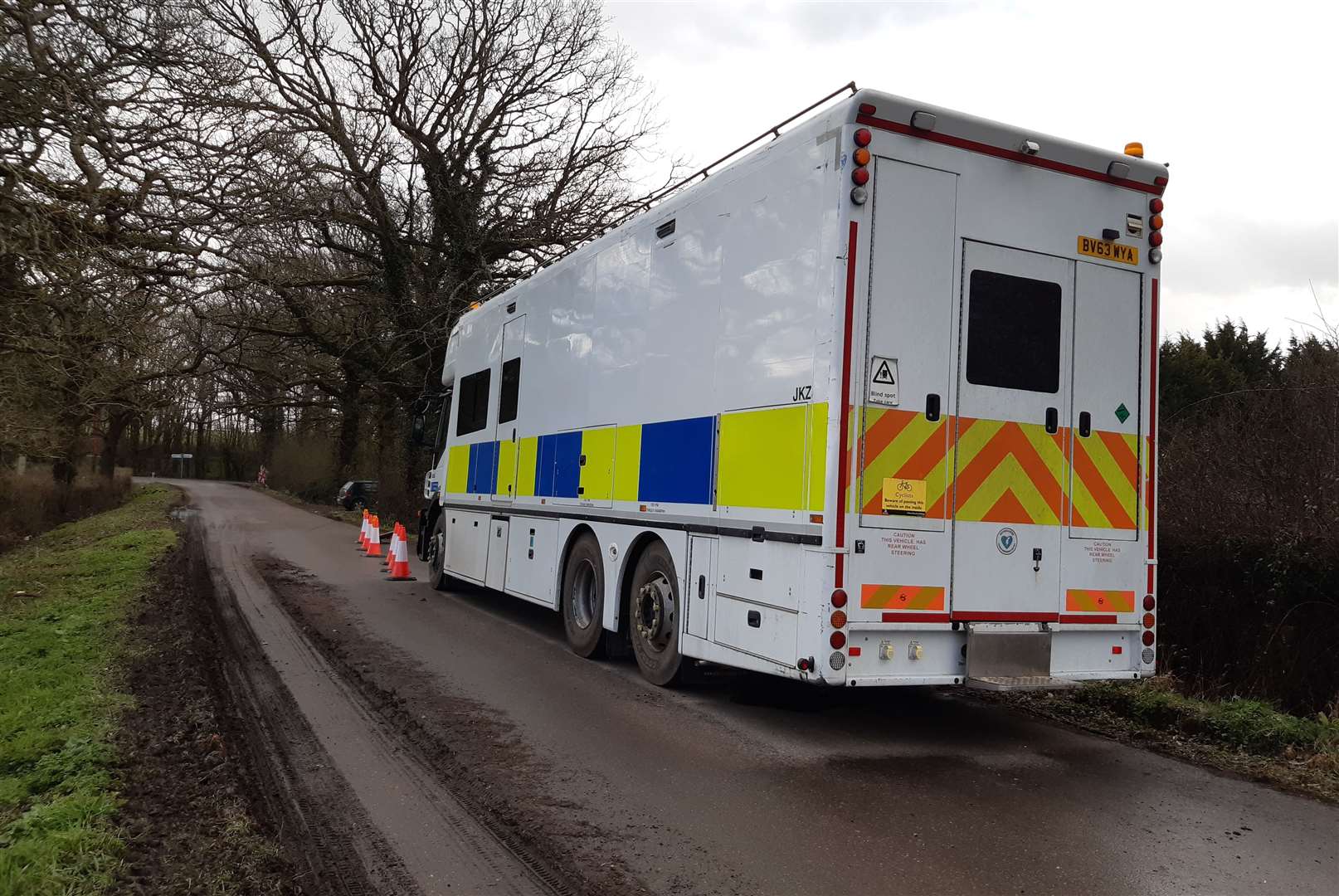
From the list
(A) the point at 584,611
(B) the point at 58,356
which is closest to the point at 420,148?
(B) the point at 58,356

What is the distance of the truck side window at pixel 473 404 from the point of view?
1134 centimetres

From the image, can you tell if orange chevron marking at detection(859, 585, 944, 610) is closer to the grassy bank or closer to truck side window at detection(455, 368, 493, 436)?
the grassy bank

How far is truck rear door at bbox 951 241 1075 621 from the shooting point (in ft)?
18.6

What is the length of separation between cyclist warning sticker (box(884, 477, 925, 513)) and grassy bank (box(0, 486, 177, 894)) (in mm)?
4043

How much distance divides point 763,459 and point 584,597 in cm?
323

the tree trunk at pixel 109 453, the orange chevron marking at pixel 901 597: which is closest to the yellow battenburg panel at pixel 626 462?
the orange chevron marking at pixel 901 597

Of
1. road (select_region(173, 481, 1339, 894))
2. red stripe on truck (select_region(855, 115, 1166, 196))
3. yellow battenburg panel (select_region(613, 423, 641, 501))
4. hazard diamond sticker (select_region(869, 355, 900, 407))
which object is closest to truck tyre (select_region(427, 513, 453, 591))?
road (select_region(173, 481, 1339, 894))

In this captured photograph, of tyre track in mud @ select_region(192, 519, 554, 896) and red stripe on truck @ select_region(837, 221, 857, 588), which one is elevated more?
red stripe on truck @ select_region(837, 221, 857, 588)

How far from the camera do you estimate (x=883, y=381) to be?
18.0 feet

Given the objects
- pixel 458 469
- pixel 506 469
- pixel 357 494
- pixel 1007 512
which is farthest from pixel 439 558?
pixel 357 494

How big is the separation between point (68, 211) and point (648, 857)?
744 cm

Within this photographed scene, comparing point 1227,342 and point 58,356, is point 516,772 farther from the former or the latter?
point 1227,342

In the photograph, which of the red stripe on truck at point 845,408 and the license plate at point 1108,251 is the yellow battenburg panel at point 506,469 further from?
the license plate at point 1108,251

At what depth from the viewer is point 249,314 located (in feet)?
48.2
